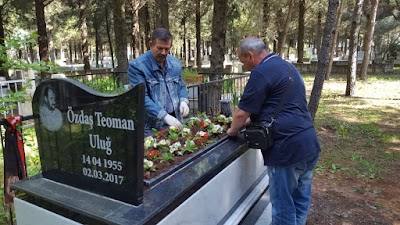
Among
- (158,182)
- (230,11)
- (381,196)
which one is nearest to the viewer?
(158,182)

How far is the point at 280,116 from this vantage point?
2.55m

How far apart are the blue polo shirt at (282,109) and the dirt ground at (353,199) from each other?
163 cm

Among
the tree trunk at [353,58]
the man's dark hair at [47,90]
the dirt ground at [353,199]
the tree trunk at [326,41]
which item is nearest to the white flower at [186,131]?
the man's dark hair at [47,90]

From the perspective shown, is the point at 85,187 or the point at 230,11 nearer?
the point at 85,187

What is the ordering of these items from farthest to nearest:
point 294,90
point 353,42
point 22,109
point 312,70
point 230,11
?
1. point 312,70
2. point 230,11
3. point 353,42
4. point 22,109
5. point 294,90

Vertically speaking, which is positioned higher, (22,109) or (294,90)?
(294,90)

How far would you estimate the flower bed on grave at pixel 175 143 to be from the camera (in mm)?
2459

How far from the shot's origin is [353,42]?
1275 centimetres

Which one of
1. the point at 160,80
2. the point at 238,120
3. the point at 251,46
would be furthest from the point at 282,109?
the point at 160,80

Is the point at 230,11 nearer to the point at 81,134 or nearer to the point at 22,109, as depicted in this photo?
the point at 22,109

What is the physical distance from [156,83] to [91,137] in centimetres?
123

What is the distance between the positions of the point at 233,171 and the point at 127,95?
4.91ft

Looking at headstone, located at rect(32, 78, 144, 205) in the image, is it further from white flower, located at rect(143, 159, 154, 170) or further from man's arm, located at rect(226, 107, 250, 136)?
man's arm, located at rect(226, 107, 250, 136)

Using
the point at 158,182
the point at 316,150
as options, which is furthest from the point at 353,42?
the point at 158,182
